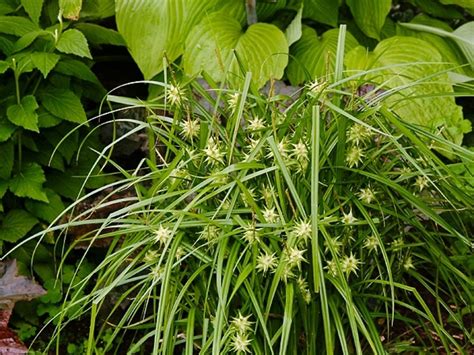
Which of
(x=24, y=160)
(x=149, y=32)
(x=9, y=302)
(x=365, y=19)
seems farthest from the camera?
(x=365, y=19)

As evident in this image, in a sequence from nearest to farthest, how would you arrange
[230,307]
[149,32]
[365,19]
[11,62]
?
[230,307]
[11,62]
[149,32]
[365,19]

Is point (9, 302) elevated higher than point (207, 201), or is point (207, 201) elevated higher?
point (207, 201)

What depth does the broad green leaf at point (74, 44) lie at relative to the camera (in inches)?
89.0

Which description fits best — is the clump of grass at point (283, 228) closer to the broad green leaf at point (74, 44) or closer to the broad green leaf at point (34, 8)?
the broad green leaf at point (74, 44)

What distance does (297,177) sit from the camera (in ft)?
5.73

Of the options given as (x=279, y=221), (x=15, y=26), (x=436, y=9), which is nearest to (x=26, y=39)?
(x=15, y=26)

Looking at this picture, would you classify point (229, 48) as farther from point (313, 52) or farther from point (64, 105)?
point (64, 105)

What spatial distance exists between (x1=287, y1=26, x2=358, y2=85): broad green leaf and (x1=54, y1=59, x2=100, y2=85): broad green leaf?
672mm

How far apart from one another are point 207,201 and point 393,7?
1.75m

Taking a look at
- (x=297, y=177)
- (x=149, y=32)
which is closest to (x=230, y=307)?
(x=297, y=177)

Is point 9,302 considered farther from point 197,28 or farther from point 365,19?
point 365,19

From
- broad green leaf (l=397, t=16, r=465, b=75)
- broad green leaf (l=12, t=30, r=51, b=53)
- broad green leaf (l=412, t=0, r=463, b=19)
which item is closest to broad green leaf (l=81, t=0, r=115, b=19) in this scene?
broad green leaf (l=12, t=30, r=51, b=53)

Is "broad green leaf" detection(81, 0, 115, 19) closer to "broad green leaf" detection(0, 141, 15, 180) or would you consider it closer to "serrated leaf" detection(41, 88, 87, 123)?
"serrated leaf" detection(41, 88, 87, 123)

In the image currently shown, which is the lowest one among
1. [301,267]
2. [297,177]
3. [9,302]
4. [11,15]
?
[9,302]
